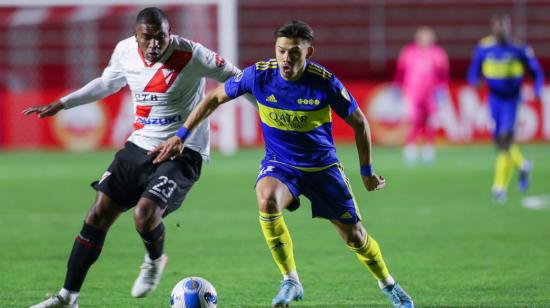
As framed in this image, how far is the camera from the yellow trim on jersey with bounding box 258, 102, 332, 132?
256 inches

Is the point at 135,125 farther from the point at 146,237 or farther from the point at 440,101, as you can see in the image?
the point at 440,101

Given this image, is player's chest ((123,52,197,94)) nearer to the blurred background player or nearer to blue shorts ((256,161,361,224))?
blue shorts ((256,161,361,224))

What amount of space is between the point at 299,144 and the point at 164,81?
110cm

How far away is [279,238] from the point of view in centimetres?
662

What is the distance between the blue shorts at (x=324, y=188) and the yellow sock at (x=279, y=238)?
0.71ft

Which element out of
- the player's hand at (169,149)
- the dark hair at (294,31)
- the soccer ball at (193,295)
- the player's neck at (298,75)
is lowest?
the soccer ball at (193,295)

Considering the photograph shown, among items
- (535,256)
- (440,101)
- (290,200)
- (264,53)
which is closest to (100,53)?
(264,53)

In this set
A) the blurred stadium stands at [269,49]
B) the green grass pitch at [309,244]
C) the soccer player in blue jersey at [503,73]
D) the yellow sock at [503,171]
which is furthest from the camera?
the blurred stadium stands at [269,49]

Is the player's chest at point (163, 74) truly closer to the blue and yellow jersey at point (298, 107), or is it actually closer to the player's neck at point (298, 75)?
the blue and yellow jersey at point (298, 107)

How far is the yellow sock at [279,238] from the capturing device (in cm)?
653

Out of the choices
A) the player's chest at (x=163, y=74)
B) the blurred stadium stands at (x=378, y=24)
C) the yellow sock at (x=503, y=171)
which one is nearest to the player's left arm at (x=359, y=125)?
the player's chest at (x=163, y=74)

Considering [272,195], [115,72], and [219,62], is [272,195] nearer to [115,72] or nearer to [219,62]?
[219,62]

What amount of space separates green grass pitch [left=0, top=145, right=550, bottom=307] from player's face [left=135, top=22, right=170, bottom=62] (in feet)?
5.57

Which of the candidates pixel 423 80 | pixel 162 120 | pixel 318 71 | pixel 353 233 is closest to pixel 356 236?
pixel 353 233
